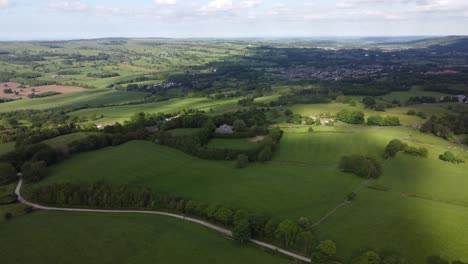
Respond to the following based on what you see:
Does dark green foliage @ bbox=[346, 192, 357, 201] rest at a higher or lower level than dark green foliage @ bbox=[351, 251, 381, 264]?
lower

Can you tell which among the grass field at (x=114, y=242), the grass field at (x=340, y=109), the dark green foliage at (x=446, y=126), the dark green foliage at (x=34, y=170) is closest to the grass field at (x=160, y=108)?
the grass field at (x=340, y=109)

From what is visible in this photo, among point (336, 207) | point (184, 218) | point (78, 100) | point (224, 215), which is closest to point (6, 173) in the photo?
point (184, 218)

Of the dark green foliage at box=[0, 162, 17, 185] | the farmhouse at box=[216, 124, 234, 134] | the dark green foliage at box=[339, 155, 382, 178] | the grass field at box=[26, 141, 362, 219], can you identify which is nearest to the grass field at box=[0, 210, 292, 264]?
the grass field at box=[26, 141, 362, 219]

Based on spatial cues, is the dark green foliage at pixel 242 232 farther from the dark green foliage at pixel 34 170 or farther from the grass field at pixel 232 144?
the dark green foliage at pixel 34 170

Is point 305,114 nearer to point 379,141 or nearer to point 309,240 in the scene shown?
point 379,141

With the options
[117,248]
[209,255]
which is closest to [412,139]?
[209,255]

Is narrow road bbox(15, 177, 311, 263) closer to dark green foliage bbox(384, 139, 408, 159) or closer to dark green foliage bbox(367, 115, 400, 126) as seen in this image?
dark green foliage bbox(384, 139, 408, 159)

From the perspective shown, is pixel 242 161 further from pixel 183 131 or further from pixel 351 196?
pixel 183 131
